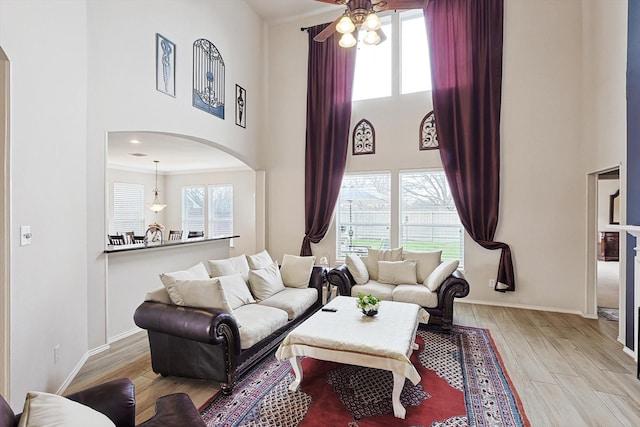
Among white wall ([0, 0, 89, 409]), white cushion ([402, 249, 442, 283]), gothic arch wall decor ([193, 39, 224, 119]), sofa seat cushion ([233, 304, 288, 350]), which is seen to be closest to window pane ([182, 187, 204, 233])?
gothic arch wall decor ([193, 39, 224, 119])

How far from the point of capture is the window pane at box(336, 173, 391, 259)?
19.0 feet

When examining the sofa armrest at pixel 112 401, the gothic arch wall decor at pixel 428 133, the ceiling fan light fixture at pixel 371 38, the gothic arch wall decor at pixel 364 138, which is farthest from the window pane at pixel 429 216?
the sofa armrest at pixel 112 401

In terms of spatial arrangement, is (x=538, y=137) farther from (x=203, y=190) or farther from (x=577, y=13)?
(x=203, y=190)

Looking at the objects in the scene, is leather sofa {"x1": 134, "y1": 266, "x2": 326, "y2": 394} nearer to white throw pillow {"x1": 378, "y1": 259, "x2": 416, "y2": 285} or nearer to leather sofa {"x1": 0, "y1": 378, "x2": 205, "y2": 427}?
leather sofa {"x1": 0, "y1": 378, "x2": 205, "y2": 427}

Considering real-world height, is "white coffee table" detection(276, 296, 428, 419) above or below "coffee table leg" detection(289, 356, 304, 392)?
above

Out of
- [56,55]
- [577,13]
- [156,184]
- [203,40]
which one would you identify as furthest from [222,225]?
[577,13]

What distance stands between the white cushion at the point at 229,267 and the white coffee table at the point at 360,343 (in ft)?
4.02

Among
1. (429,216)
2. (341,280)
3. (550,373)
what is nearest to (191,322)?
(341,280)

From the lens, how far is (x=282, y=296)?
12.3 feet

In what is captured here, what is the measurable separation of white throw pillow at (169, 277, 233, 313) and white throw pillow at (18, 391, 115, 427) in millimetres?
1500

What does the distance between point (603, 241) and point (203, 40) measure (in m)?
11.7

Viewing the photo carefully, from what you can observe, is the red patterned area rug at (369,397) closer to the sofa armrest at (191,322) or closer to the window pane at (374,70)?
the sofa armrest at (191,322)

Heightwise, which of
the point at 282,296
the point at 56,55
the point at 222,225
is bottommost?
the point at 282,296

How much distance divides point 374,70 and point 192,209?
A: 6.65m
